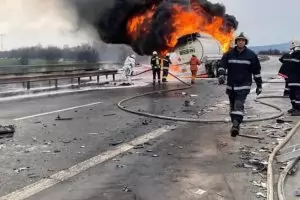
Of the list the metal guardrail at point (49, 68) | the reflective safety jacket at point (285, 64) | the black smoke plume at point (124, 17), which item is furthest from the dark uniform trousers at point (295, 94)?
the metal guardrail at point (49, 68)

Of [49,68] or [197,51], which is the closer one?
[197,51]

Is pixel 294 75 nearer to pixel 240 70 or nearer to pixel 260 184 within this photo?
pixel 240 70

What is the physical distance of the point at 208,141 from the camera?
274 inches

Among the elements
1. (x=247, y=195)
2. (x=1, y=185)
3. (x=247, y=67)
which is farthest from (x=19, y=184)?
(x=247, y=67)

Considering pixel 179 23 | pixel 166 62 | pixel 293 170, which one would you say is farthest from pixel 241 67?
pixel 179 23

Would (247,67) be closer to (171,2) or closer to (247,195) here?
(247,195)

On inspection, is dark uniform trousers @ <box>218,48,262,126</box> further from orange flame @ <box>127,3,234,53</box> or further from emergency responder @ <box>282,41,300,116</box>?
orange flame @ <box>127,3,234,53</box>

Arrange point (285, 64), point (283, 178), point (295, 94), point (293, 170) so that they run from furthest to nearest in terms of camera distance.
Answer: point (285, 64) → point (295, 94) → point (293, 170) → point (283, 178)

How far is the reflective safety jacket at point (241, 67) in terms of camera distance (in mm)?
7457

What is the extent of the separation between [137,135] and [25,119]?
3.36 metres

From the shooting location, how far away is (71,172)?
511cm

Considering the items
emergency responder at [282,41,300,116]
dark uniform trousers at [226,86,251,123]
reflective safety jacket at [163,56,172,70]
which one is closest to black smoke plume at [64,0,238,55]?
reflective safety jacket at [163,56,172,70]

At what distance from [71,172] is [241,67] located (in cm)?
386

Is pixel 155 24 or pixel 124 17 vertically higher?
pixel 124 17
